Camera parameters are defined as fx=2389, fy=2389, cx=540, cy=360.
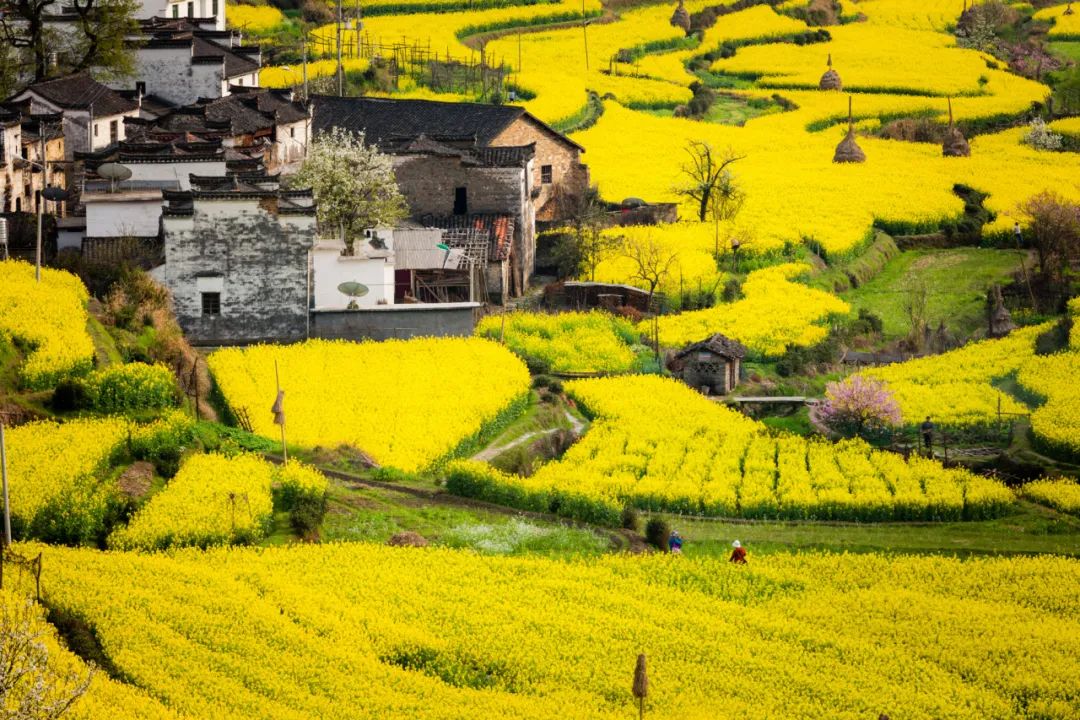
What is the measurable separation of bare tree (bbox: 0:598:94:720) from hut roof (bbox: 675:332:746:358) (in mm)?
33787

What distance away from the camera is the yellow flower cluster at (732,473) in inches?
2338

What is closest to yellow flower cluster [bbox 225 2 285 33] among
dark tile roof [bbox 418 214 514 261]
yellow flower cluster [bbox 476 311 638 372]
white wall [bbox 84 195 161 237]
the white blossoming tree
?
dark tile roof [bbox 418 214 514 261]

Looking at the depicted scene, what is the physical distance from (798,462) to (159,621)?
23.6 m

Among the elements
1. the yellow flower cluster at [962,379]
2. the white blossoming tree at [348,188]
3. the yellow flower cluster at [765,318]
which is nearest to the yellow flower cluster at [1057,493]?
the yellow flower cluster at [962,379]

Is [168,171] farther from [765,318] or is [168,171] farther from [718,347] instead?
[765,318]

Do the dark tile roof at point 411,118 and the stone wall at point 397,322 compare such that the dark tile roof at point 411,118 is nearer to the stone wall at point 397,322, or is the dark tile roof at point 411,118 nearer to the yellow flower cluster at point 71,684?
the stone wall at point 397,322

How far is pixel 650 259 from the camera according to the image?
8481 centimetres

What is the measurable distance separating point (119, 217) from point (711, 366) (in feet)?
59.7

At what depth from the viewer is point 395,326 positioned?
69.9 metres

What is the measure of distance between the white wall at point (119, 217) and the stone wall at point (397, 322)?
572 centimetres

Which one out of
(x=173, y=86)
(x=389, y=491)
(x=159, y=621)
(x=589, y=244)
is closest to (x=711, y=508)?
(x=389, y=491)

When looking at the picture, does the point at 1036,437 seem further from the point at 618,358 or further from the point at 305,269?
the point at 305,269

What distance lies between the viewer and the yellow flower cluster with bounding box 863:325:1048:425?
226ft

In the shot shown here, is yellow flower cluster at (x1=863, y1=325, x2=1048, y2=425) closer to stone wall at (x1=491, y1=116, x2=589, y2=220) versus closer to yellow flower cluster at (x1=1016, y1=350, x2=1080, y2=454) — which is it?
yellow flower cluster at (x1=1016, y1=350, x2=1080, y2=454)
